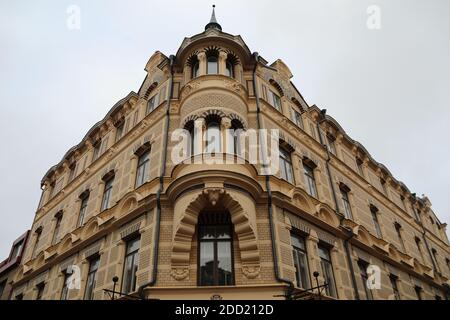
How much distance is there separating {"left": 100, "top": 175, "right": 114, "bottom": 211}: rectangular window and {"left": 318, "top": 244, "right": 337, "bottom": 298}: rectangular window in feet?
29.5

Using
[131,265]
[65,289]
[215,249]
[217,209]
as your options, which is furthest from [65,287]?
[217,209]

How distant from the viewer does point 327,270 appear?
498 inches

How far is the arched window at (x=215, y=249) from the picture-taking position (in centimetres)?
1024

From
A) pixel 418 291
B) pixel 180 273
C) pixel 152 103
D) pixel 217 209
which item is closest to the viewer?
pixel 180 273

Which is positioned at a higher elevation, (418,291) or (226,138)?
(226,138)

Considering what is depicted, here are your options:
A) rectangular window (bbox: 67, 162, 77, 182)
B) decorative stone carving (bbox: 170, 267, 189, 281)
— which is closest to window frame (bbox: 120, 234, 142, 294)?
decorative stone carving (bbox: 170, 267, 189, 281)

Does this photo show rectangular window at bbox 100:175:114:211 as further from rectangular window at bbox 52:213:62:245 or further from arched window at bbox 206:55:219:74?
arched window at bbox 206:55:219:74

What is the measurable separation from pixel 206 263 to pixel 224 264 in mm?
538

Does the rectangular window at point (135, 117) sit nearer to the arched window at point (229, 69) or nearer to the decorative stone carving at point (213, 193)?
the arched window at point (229, 69)

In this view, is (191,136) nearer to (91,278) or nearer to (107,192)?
(107,192)

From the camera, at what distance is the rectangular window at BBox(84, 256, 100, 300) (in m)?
12.8

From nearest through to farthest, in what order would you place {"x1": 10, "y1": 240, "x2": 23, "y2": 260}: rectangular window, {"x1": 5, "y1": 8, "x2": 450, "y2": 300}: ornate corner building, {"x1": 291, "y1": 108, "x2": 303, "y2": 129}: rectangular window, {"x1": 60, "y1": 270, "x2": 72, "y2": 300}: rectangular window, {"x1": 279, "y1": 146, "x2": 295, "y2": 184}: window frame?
1. {"x1": 5, "y1": 8, "x2": 450, "y2": 300}: ornate corner building
2. {"x1": 279, "y1": 146, "x2": 295, "y2": 184}: window frame
3. {"x1": 60, "y1": 270, "x2": 72, "y2": 300}: rectangular window
4. {"x1": 291, "y1": 108, "x2": 303, "y2": 129}: rectangular window
5. {"x1": 10, "y1": 240, "x2": 23, "y2": 260}: rectangular window

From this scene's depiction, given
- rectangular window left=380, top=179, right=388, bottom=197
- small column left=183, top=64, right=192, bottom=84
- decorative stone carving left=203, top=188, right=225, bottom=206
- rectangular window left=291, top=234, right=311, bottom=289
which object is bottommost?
rectangular window left=291, top=234, right=311, bottom=289
